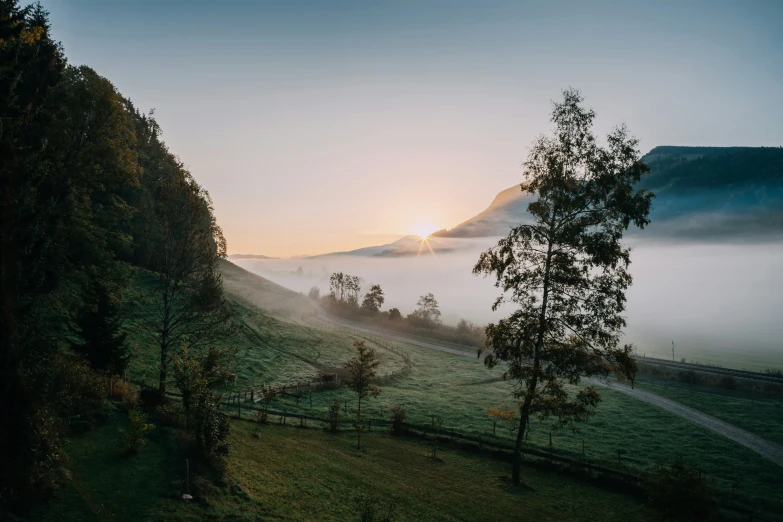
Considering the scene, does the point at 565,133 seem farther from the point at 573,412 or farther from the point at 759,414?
the point at 759,414

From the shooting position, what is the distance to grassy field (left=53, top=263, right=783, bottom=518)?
3388 centimetres

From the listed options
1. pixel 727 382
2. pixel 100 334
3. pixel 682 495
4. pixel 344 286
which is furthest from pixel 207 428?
pixel 344 286

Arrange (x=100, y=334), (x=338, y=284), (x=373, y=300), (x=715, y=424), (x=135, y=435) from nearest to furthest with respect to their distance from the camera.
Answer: (x=135, y=435)
(x=100, y=334)
(x=715, y=424)
(x=373, y=300)
(x=338, y=284)

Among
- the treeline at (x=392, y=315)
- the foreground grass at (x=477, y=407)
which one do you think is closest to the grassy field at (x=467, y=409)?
the foreground grass at (x=477, y=407)

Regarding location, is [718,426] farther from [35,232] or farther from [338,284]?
[338,284]

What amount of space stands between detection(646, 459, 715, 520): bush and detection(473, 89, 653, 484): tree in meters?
4.67

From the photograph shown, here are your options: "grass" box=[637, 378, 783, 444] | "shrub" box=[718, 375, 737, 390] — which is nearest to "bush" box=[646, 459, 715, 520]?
"grass" box=[637, 378, 783, 444]

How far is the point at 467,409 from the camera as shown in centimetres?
5184

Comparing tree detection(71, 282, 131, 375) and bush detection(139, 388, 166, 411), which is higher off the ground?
tree detection(71, 282, 131, 375)

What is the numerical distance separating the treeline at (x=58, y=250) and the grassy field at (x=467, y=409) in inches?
123

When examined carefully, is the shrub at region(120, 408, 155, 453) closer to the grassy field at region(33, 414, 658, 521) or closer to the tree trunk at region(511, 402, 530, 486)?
the grassy field at region(33, 414, 658, 521)

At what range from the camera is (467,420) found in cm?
4641

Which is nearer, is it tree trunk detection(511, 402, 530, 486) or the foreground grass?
tree trunk detection(511, 402, 530, 486)

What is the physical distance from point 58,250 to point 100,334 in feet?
20.6
